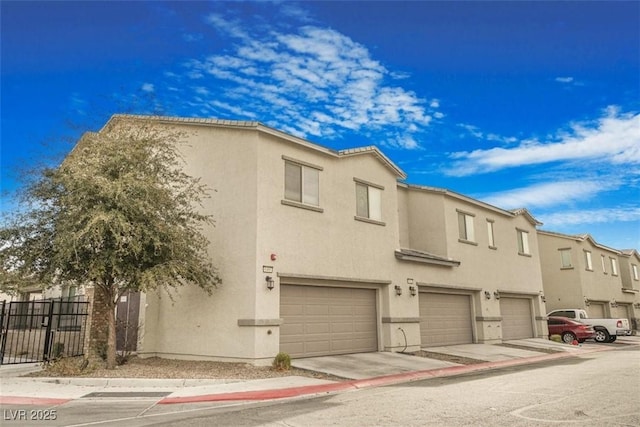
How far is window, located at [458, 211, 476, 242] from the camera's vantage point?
23.4m

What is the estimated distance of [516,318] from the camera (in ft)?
87.1

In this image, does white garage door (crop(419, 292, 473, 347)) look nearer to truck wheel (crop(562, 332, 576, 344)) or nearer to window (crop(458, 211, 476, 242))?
window (crop(458, 211, 476, 242))

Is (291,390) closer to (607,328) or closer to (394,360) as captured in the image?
(394,360)

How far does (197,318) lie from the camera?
14578 millimetres

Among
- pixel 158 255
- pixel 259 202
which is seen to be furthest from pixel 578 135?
pixel 158 255

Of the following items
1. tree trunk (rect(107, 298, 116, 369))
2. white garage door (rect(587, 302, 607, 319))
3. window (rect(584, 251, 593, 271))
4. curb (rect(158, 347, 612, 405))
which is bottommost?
curb (rect(158, 347, 612, 405))

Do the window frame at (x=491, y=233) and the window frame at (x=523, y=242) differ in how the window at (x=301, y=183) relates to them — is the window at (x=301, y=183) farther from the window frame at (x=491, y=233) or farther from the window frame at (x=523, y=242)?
the window frame at (x=523, y=242)

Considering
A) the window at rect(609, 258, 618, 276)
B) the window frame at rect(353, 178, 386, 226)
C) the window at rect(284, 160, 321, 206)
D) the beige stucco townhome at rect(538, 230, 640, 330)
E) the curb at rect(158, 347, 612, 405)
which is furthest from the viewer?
the window at rect(609, 258, 618, 276)

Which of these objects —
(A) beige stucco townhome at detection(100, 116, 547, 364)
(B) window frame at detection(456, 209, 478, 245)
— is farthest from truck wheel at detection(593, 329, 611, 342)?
(A) beige stucco townhome at detection(100, 116, 547, 364)

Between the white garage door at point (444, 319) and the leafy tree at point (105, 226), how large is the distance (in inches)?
417

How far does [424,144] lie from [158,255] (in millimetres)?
19285

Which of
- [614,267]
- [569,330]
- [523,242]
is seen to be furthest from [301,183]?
[614,267]

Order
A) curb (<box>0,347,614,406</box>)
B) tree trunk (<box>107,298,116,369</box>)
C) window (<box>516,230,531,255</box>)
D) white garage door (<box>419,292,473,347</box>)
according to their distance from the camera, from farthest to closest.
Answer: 1. window (<box>516,230,531,255</box>)
2. white garage door (<box>419,292,473,347</box>)
3. tree trunk (<box>107,298,116,369</box>)
4. curb (<box>0,347,614,406</box>)

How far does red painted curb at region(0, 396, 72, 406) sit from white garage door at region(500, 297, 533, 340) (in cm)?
2158
